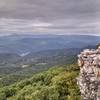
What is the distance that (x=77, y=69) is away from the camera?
3814 inches

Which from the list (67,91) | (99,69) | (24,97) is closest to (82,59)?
(99,69)

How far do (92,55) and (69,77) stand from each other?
22461 mm

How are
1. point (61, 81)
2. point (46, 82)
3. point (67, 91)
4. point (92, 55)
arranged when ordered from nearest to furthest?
point (92, 55) < point (67, 91) < point (61, 81) < point (46, 82)

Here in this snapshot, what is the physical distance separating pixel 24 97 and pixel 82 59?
3028 cm

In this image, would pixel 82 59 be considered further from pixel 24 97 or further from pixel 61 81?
pixel 24 97

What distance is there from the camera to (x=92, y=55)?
69312 mm

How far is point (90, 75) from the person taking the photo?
2613 inches

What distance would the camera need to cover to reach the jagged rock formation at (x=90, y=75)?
64.1 meters

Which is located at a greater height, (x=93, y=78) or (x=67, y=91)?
(x=93, y=78)

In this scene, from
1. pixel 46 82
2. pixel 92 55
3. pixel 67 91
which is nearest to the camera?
pixel 92 55

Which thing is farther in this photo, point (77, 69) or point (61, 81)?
point (77, 69)

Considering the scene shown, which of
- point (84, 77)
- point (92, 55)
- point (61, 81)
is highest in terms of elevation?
point (92, 55)

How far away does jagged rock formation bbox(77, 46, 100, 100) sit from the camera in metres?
64.1

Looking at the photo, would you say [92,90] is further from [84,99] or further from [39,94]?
[39,94]
